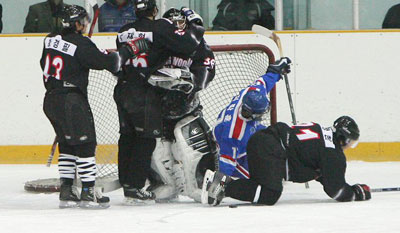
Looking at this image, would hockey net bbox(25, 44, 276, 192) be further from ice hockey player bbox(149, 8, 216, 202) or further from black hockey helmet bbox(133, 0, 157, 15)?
black hockey helmet bbox(133, 0, 157, 15)

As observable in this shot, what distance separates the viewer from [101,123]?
304 inches

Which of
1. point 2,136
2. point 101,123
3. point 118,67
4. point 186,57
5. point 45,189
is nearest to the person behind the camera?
point 118,67

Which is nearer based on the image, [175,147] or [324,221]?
[324,221]

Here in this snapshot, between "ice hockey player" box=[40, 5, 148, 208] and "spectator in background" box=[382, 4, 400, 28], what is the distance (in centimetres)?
363

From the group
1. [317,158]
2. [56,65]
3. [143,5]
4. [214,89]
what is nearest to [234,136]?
[317,158]

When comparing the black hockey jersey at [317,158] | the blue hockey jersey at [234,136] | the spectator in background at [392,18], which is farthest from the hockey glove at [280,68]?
the spectator in background at [392,18]

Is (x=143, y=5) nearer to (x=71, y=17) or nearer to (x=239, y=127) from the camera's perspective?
(x=71, y=17)

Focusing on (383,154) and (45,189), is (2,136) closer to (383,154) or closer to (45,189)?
(45,189)

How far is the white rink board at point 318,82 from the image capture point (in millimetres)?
8242

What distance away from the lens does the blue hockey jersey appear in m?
5.86

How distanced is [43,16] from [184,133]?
10.2 feet

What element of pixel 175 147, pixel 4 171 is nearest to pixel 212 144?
pixel 175 147

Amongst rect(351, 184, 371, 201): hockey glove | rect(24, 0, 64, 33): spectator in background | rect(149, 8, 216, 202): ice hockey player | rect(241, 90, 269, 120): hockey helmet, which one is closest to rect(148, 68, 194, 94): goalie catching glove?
rect(149, 8, 216, 202): ice hockey player

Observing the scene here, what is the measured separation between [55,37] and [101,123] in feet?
7.53
